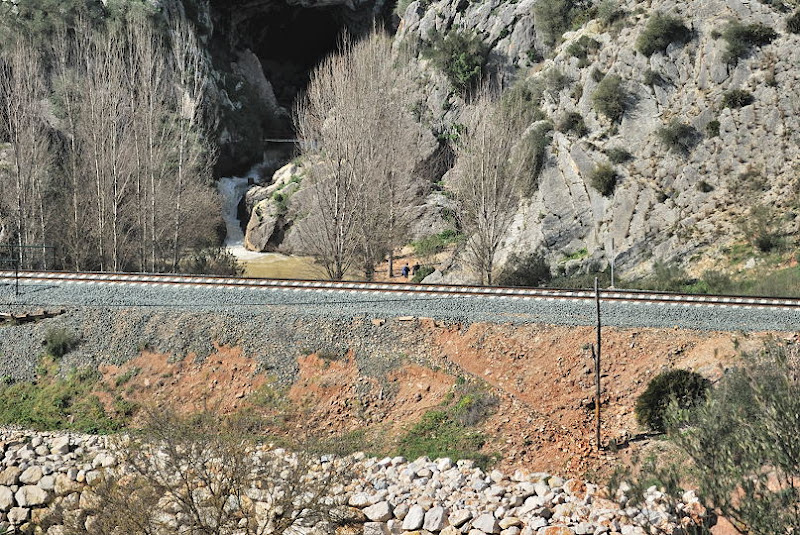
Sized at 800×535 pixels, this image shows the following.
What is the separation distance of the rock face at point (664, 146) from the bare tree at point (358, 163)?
718cm

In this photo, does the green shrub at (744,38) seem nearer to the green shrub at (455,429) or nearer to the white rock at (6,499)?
the green shrub at (455,429)

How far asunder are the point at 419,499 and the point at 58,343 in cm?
1465

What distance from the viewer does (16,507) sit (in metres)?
19.0

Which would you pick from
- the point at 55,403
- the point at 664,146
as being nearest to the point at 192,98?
the point at 664,146

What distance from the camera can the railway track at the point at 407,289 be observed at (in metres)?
21.3

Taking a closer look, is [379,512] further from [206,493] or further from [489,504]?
[206,493]

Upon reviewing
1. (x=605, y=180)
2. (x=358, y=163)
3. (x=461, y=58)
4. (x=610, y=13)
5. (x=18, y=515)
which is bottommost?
(x=18, y=515)

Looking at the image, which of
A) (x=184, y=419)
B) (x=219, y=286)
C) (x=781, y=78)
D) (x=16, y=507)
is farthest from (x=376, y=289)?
(x=781, y=78)

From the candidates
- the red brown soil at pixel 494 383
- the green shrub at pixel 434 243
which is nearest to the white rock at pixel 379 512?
the red brown soil at pixel 494 383

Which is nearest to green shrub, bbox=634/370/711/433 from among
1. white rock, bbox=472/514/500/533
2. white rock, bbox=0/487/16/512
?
white rock, bbox=472/514/500/533

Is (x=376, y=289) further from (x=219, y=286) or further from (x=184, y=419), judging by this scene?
(x=184, y=419)

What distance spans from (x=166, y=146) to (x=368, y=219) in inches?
621

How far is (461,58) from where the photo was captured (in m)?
52.0

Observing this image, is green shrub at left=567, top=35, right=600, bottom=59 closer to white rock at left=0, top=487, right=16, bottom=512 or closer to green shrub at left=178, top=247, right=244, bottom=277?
green shrub at left=178, top=247, right=244, bottom=277
